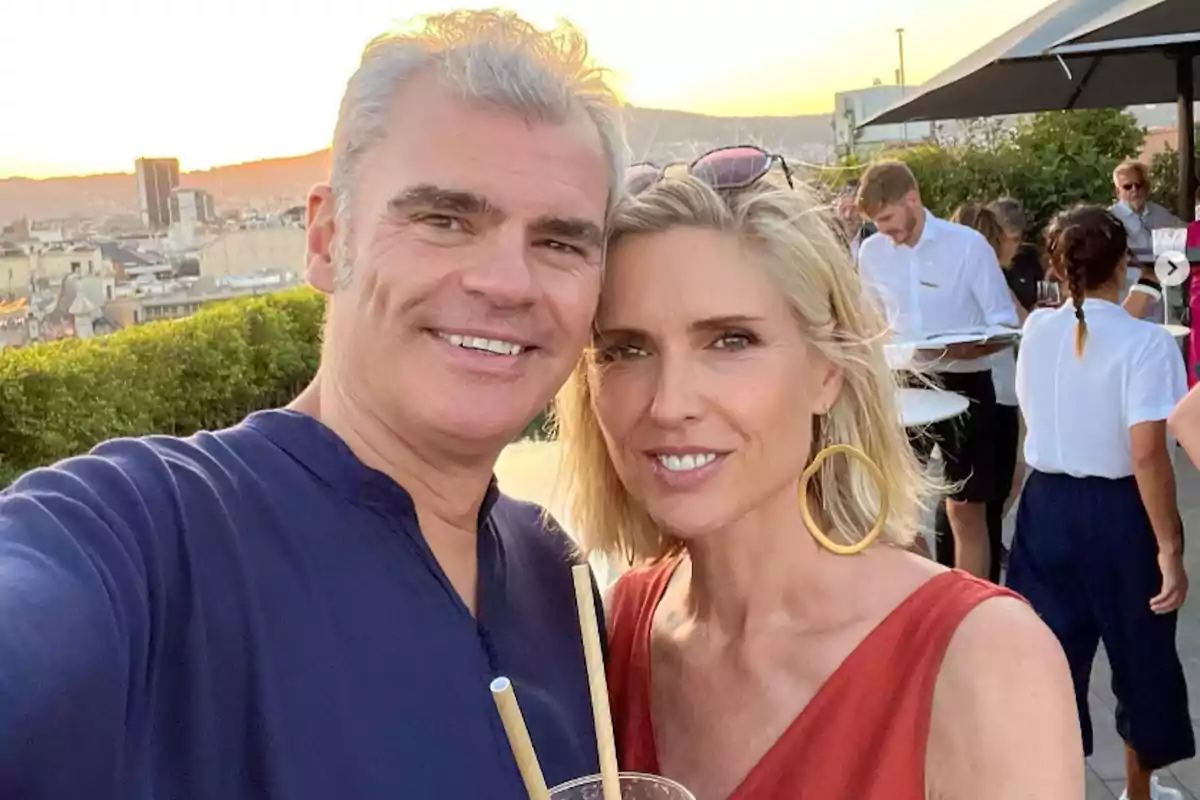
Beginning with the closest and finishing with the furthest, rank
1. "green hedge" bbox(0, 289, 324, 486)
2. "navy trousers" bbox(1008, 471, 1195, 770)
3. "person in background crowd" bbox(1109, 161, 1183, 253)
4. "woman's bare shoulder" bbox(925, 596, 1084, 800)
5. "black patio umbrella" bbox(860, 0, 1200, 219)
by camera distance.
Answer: "woman's bare shoulder" bbox(925, 596, 1084, 800) < "navy trousers" bbox(1008, 471, 1195, 770) < "black patio umbrella" bbox(860, 0, 1200, 219) < "green hedge" bbox(0, 289, 324, 486) < "person in background crowd" bbox(1109, 161, 1183, 253)

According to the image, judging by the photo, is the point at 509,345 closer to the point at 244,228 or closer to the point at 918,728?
the point at 918,728

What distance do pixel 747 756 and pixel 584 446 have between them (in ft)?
2.18

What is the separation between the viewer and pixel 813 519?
1769 millimetres

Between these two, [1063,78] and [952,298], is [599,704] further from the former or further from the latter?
[1063,78]

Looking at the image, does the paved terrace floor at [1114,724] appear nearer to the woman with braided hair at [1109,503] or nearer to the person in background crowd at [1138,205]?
the woman with braided hair at [1109,503]

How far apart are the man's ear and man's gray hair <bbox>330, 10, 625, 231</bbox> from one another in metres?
0.03

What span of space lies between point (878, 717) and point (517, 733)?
0.72 m

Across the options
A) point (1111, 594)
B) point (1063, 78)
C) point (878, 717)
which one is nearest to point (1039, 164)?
point (1063, 78)

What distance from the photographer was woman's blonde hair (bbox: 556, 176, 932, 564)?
1.63m

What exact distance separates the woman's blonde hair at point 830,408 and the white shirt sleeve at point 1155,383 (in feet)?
5.71

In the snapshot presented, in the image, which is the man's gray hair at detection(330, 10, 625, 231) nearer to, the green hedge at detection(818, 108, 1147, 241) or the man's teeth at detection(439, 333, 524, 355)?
the man's teeth at detection(439, 333, 524, 355)

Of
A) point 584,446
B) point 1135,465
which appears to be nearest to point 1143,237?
point 1135,465

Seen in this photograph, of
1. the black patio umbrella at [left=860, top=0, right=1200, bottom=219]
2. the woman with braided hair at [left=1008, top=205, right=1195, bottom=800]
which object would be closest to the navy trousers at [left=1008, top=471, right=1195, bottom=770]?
the woman with braided hair at [left=1008, top=205, right=1195, bottom=800]

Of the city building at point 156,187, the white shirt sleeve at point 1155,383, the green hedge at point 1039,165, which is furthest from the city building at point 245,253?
the green hedge at point 1039,165
